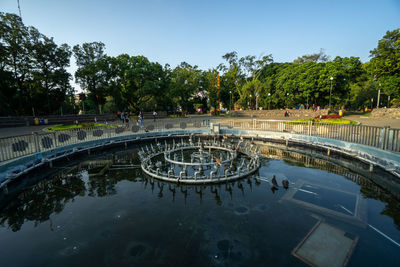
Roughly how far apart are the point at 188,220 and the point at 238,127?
783 inches

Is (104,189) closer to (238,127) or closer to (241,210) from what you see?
(241,210)

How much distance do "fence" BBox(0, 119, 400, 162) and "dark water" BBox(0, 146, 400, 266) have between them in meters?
3.14

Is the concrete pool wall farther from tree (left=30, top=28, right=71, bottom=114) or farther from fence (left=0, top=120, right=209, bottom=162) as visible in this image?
tree (left=30, top=28, right=71, bottom=114)

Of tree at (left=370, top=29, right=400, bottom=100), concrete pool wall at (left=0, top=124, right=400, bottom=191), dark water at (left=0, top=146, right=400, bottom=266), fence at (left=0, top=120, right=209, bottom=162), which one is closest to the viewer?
dark water at (left=0, top=146, right=400, bottom=266)

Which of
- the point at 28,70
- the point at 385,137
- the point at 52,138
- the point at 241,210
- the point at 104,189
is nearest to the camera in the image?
the point at 241,210

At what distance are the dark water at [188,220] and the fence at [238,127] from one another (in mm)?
3143

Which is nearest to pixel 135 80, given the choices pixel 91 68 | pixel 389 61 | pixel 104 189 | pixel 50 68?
pixel 91 68

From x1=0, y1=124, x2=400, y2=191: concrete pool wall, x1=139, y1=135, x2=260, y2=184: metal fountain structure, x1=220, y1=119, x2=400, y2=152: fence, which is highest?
x1=220, y1=119, x2=400, y2=152: fence

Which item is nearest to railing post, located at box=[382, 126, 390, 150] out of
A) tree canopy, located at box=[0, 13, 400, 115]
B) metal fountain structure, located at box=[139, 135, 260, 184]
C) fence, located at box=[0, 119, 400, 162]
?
fence, located at box=[0, 119, 400, 162]

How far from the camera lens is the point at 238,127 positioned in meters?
25.8

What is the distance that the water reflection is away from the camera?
825 cm

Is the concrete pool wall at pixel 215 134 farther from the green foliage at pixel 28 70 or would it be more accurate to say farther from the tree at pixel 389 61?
the tree at pixel 389 61

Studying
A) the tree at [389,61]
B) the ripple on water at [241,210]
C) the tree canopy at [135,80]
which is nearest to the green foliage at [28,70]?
the tree canopy at [135,80]

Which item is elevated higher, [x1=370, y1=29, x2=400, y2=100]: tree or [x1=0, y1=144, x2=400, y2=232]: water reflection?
[x1=370, y1=29, x2=400, y2=100]: tree
